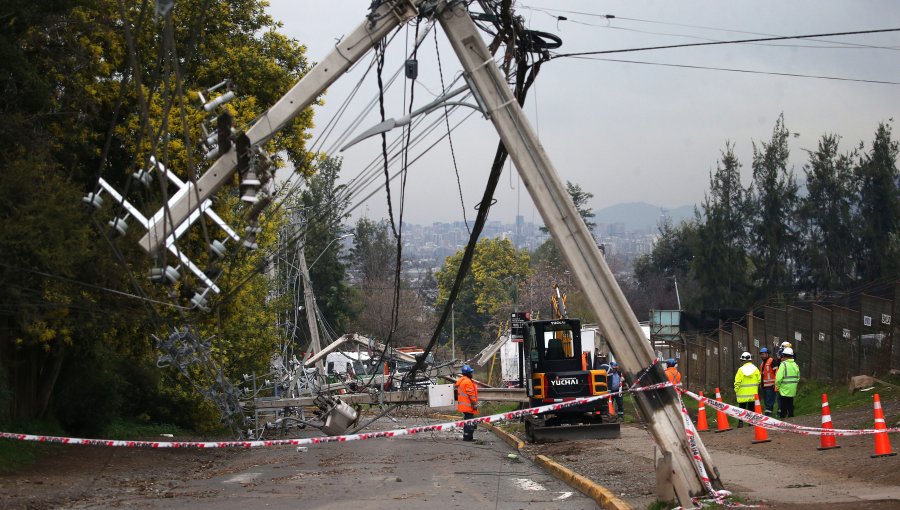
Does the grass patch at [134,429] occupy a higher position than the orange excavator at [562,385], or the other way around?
the orange excavator at [562,385]

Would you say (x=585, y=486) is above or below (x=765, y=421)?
below

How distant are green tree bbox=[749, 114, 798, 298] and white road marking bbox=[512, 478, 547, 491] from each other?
43.4 metres

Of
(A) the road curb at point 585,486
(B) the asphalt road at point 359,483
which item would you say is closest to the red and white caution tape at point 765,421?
(A) the road curb at point 585,486

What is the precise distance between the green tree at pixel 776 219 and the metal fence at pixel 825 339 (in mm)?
21805

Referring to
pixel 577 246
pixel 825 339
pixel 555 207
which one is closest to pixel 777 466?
pixel 577 246

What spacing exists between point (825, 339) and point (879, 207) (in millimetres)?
28855

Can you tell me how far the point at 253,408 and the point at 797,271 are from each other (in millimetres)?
37746

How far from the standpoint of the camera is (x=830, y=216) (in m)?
55.0

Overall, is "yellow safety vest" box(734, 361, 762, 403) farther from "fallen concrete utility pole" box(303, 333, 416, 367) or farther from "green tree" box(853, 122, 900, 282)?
"green tree" box(853, 122, 900, 282)

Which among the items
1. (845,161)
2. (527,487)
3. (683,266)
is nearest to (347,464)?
(527,487)

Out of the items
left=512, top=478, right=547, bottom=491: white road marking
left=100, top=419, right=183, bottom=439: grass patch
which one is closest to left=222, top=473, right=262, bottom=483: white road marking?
left=512, top=478, right=547, bottom=491: white road marking

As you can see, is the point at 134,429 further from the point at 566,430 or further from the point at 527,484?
the point at 527,484

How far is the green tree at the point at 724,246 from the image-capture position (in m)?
59.9

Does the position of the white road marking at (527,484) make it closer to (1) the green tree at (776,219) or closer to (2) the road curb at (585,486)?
(2) the road curb at (585,486)
